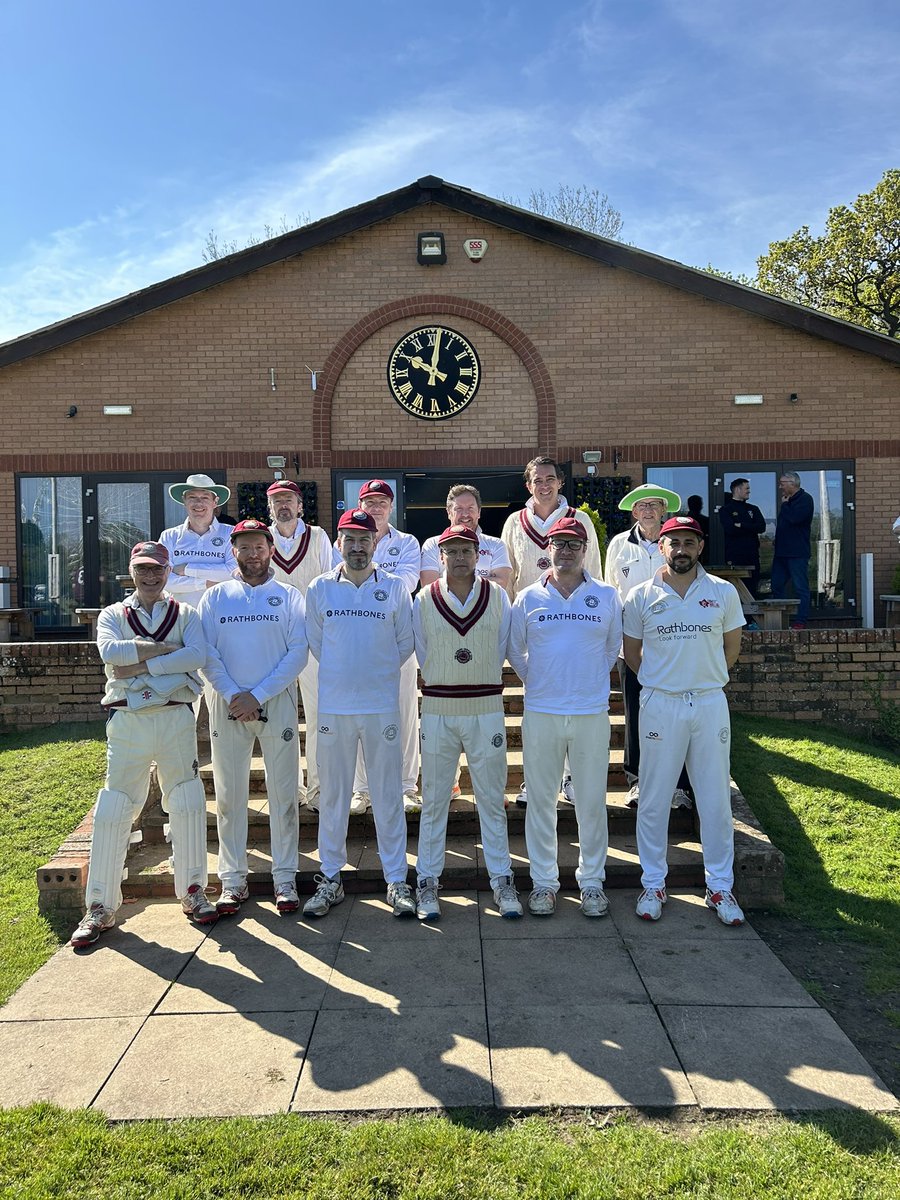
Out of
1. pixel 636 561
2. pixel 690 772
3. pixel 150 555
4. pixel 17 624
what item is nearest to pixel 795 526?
pixel 636 561

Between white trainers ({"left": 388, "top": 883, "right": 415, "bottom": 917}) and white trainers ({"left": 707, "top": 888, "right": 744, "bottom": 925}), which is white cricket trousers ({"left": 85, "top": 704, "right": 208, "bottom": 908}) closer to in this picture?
white trainers ({"left": 388, "top": 883, "right": 415, "bottom": 917})

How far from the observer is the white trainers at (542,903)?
14.8 feet

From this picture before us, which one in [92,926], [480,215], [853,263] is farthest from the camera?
[853,263]

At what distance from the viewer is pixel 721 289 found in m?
10.7

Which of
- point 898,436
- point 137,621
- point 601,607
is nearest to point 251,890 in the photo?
point 137,621

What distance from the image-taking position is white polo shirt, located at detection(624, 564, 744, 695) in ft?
15.0

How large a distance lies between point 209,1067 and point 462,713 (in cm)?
205

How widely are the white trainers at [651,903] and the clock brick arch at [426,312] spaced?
23.8 ft

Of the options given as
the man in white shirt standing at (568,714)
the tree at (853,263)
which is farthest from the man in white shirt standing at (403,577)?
the tree at (853,263)

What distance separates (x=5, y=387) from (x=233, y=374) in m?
3.02

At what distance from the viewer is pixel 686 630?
15.0 ft

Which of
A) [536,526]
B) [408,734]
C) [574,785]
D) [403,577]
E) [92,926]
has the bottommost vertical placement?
[92,926]

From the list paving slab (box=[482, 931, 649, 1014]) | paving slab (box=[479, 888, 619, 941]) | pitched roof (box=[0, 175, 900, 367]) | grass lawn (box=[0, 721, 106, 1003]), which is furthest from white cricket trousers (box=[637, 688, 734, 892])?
pitched roof (box=[0, 175, 900, 367])

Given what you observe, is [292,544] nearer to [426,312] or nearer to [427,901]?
[427,901]
